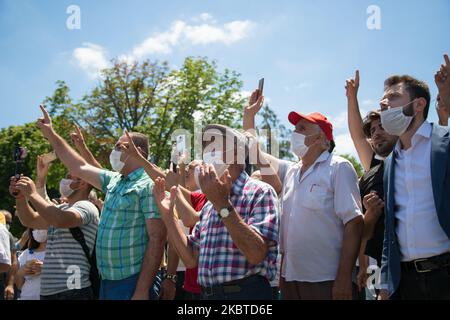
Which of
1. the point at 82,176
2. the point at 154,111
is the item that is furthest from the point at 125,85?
the point at 82,176

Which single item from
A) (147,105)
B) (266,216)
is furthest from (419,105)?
(147,105)

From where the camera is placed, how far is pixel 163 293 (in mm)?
4387

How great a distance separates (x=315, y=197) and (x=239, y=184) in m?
0.64

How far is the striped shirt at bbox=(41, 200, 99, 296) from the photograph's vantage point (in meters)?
4.33

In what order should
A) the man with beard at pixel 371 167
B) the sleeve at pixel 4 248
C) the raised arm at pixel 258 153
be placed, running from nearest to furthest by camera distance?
the man with beard at pixel 371 167
the raised arm at pixel 258 153
the sleeve at pixel 4 248

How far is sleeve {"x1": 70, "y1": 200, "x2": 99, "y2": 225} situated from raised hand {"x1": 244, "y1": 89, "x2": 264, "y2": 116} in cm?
178

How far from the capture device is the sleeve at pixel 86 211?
4434 mm

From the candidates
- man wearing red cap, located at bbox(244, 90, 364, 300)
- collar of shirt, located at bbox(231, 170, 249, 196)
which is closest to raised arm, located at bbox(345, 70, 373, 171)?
man wearing red cap, located at bbox(244, 90, 364, 300)

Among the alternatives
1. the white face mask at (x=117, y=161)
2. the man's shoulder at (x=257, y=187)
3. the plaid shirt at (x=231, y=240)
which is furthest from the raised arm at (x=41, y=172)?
the man's shoulder at (x=257, y=187)

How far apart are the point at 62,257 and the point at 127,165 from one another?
3.47 ft

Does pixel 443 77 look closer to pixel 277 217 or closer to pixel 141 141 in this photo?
pixel 277 217

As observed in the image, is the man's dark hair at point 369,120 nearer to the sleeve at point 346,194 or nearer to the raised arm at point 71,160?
the sleeve at point 346,194

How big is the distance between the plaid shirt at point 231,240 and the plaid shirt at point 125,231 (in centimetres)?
Answer: 79

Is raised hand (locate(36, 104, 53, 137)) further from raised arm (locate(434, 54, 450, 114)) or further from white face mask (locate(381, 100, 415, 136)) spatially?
raised arm (locate(434, 54, 450, 114))
